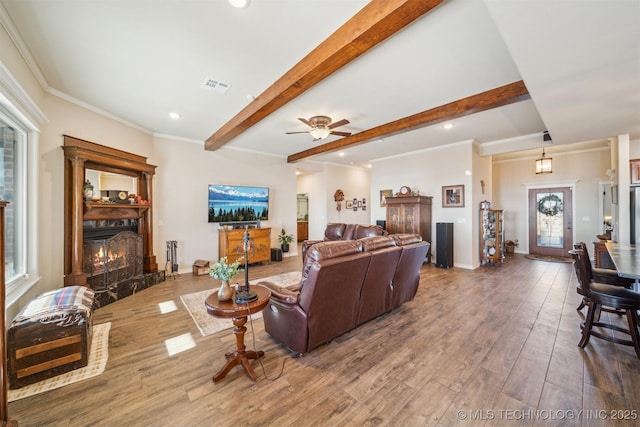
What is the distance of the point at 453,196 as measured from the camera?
594cm

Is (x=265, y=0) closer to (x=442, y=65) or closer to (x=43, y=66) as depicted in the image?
(x=442, y=65)

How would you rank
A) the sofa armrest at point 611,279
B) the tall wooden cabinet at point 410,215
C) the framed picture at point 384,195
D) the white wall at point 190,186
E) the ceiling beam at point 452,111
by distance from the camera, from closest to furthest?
the sofa armrest at point 611,279 → the ceiling beam at point 452,111 → the white wall at point 190,186 → the tall wooden cabinet at point 410,215 → the framed picture at point 384,195

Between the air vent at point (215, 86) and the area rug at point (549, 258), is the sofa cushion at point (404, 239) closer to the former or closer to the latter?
the air vent at point (215, 86)

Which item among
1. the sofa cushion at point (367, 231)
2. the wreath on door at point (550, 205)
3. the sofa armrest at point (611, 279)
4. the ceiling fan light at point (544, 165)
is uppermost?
the ceiling fan light at point (544, 165)

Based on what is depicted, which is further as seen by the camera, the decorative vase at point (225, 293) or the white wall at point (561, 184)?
the white wall at point (561, 184)

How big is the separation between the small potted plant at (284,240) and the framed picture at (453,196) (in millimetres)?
4160

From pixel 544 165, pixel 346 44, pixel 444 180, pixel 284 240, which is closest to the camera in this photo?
pixel 346 44

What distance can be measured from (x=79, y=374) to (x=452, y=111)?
5.06 metres

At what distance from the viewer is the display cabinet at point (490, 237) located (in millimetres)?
5977

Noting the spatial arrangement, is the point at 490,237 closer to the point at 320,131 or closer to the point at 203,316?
the point at 320,131

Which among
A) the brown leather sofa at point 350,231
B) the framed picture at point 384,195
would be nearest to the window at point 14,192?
the brown leather sofa at point 350,231

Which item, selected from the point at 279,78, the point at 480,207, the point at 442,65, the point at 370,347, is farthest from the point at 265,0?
the point at 480,207

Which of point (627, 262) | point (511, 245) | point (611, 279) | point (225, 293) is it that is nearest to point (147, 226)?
point (225, 293)

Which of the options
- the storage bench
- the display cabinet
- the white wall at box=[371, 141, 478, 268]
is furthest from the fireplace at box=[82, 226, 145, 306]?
the display cabinet
